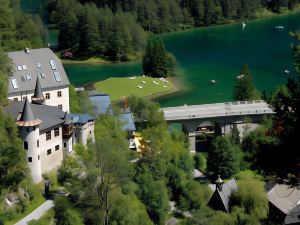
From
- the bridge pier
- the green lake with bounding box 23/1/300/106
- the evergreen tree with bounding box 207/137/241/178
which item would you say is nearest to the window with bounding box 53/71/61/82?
the evergreen tree with bounding box 207/137/241/178

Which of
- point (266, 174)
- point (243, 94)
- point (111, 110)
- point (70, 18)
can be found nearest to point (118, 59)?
point (70, 18)

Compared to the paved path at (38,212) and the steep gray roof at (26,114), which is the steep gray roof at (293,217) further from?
the steep gray roof at (26,114)

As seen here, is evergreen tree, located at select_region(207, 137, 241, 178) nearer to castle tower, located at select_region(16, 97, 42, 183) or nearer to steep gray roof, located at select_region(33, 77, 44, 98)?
steep gray roof, located at select_region(33, 77, 44, 98)

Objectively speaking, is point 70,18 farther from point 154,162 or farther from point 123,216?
point 123,216

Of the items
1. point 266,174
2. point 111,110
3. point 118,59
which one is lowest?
point 118,59

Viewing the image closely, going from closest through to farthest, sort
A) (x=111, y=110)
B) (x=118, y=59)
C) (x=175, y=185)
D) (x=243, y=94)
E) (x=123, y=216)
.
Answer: (x=123, y=216) < (x=175, y=185) < (x=111, y=110) < (x=243, y=94) < (x=118, y=59)

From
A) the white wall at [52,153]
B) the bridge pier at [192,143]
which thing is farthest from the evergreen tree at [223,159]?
the white wall at [52,153]
